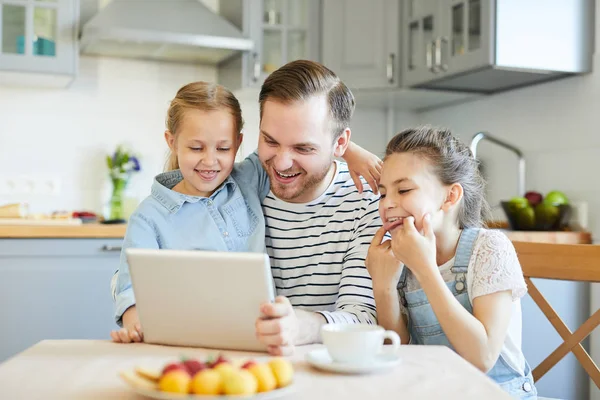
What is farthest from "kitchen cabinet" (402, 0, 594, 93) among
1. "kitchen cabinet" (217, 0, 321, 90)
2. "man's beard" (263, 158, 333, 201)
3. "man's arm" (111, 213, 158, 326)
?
"man's arm" (111, 213, 158, 326)

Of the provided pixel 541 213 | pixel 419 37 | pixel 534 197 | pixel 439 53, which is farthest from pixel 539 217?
pixel 419 37

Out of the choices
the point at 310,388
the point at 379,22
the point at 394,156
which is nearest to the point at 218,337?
the point at 310,388

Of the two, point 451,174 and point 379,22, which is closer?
point 451,174

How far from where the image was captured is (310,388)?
92 centimetres

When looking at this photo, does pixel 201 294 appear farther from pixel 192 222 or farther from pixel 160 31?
pixel 160 31

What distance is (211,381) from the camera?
0.84 meters

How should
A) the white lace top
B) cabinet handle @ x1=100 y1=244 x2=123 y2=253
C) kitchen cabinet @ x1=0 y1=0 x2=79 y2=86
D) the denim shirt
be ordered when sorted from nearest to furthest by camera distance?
the white lace top
the denim shirt
cabinet handle @ x1=100 y1=244 x2=123 y2=253
kitchen cabinet @ x1=0 y1=0 x2=79 y2=86

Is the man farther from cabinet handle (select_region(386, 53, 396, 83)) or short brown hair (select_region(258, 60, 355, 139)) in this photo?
cabinet handle (select_region(386, 53, 396, 83))

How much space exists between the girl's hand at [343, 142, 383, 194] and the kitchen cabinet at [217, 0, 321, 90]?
1881 mm

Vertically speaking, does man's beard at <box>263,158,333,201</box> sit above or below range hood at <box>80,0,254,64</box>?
below

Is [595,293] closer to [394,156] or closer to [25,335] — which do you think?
[394,156]

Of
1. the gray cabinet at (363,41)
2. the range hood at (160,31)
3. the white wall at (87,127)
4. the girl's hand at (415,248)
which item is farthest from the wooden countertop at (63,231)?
the girl's hand at (415,248)

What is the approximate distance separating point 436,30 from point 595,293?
4.24ft

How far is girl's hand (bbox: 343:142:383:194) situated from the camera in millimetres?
1658
